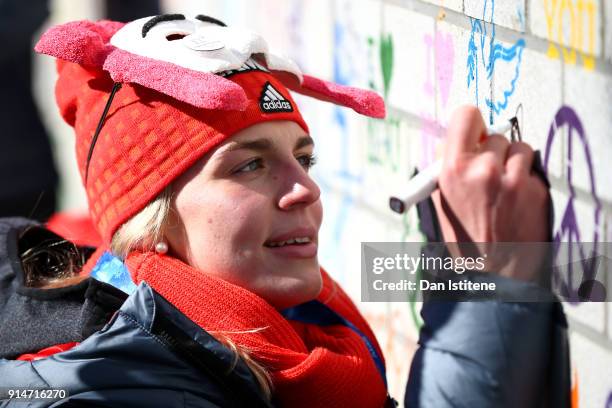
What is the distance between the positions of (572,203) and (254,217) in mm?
600

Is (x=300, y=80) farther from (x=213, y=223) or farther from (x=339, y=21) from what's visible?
(x=339, y=21)

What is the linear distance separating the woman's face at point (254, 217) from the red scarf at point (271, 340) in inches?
1.7

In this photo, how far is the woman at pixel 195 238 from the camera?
6.14ft

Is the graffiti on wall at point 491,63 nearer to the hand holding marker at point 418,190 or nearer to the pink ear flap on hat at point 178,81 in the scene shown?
the hand holding marker at point 418,190

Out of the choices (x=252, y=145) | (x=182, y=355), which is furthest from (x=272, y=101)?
(x=182, y=355)

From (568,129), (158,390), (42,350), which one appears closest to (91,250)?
(42,350)

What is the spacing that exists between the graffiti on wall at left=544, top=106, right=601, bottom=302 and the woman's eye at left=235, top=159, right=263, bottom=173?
1.84 ft

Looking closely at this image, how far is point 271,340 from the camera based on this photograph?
204cm

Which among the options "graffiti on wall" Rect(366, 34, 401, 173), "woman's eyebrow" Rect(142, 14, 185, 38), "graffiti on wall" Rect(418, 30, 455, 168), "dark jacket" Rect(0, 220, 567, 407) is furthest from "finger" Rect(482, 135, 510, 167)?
"graffiti on wall" Rect(366, 34, 401, 173)

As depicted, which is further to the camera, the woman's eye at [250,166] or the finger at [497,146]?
the woman's eye at [250,166]

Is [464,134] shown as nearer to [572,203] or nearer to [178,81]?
[572,203]

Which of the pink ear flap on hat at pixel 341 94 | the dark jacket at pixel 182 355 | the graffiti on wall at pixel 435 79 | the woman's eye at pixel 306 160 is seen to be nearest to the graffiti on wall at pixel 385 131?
the graffiti on wall at pixel 435 79

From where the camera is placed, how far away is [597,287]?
1.83 metres

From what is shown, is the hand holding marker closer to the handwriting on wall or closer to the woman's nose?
the handwriting on wall
